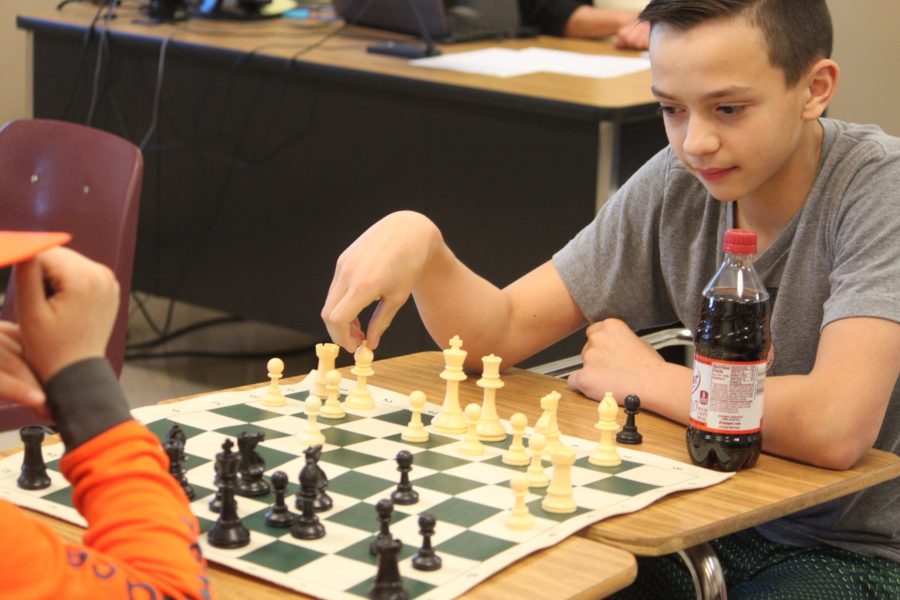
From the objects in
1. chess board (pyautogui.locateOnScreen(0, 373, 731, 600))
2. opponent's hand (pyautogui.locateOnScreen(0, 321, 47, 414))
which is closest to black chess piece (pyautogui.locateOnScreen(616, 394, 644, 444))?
chess board (pyautogui.locateOnScreen(0, 373, 731, 600))

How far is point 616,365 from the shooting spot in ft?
5.93

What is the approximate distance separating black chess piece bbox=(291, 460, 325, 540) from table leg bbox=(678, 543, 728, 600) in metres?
0.42

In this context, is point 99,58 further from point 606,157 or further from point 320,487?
point 320,487

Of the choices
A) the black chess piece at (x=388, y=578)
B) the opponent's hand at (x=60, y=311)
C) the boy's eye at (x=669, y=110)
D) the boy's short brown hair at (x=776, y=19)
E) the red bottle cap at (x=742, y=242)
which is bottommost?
the black chess piece at (x=388, y=578)

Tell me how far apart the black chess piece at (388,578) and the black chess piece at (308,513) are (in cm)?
13

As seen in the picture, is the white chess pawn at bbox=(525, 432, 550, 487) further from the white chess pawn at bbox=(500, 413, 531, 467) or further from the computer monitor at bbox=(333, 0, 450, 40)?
the computer monitor at bbox=(333, 0, 450, 40)

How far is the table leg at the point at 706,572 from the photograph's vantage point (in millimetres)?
1444

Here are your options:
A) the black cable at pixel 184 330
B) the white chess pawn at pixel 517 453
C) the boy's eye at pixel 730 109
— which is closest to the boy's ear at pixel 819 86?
the boy's eye at pixel 730 109

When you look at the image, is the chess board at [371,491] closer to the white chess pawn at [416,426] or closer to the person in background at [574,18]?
the white chess pawn at [416,426]

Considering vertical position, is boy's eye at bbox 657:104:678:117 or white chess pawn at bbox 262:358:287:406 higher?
boy's eye at bbox 657:104:678:117

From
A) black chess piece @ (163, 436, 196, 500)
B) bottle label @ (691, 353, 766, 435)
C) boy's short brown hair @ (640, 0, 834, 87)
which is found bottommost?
black chess piece @ (163, 436, 196, 500)

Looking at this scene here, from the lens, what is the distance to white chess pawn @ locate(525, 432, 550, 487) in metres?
1.44

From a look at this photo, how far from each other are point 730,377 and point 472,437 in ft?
1.01

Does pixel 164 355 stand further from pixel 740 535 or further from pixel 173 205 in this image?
pixel 740 535
